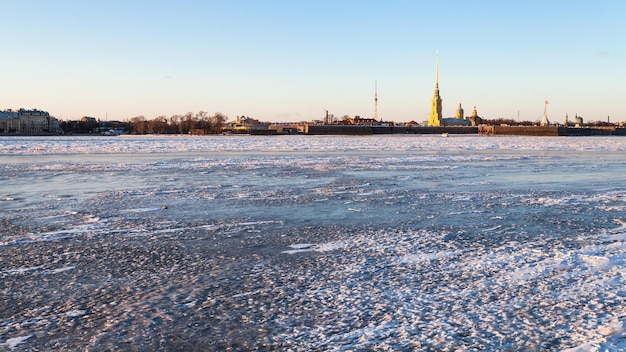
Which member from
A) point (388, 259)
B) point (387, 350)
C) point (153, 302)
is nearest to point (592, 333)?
point (387, 350)

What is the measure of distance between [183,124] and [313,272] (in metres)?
131

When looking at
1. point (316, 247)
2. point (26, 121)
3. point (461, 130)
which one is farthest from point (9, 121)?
point (316, 247)

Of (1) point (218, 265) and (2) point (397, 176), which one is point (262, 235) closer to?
(1) point (218, 265)

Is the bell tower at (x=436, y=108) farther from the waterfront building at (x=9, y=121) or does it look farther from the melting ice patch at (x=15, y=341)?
the melting ice patch at (x=15, y=341)

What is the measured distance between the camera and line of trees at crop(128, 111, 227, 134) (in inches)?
4867

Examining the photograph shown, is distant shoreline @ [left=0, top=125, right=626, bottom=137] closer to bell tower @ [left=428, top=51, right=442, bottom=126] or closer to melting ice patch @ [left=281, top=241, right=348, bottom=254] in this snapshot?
bell tower @ [left=428, top=51, right=442, bottom=126]

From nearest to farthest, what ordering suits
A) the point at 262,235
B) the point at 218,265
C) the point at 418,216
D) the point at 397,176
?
1. the point at 218,265
2. the point at 262,235
3. the point at 418,216
4. the point at 397,176

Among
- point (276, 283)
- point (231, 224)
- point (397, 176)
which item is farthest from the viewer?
point (397, 176)

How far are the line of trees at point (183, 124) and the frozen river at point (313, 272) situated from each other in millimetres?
111259

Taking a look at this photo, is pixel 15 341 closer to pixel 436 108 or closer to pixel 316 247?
pixel 316 247

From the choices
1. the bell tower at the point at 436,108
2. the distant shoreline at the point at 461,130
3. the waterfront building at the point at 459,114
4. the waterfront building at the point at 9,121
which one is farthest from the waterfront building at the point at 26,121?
the waterfront building at the point at 459,114

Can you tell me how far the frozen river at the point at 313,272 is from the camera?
3.31m

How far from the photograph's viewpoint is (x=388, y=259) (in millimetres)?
5168

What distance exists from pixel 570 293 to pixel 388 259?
160 cm
